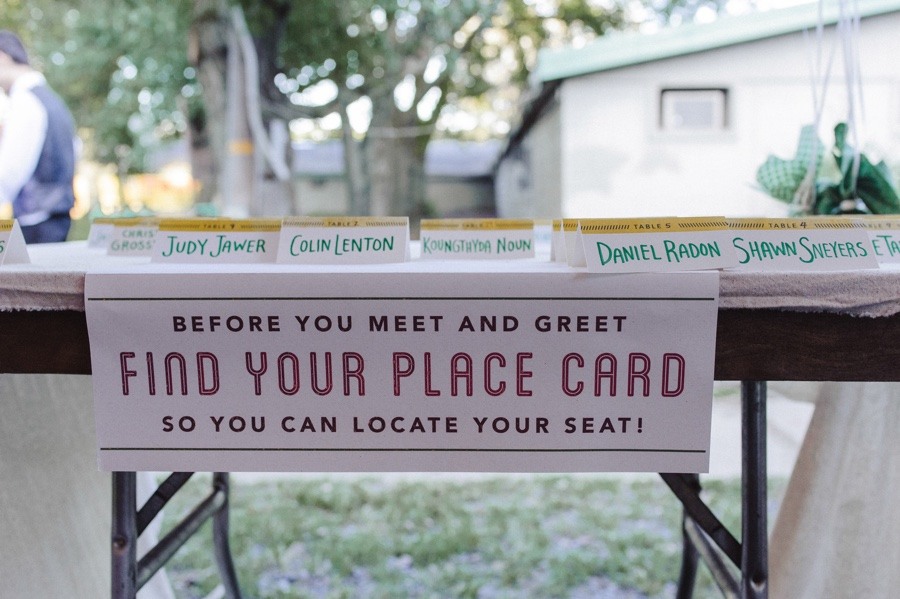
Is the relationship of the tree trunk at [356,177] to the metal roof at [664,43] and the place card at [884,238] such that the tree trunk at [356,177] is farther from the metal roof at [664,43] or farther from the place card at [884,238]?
the place card at [884,238]

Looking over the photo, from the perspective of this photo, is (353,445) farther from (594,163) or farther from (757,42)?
(757,42)

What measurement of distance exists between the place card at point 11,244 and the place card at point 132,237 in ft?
0.53

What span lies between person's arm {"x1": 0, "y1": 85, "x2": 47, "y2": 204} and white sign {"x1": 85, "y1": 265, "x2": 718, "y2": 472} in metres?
1.69

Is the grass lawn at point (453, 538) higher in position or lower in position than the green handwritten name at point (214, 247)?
lower

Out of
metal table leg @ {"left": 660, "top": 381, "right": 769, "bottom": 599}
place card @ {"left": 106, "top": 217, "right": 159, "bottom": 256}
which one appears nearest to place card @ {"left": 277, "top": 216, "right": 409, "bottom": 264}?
place card @ {"left": 106, "top": 217, "right": 159, "bottom": 256}

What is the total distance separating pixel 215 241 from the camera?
81 centimetres

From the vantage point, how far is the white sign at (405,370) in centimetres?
69

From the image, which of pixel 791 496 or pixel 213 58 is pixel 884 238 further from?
pixel 213 58

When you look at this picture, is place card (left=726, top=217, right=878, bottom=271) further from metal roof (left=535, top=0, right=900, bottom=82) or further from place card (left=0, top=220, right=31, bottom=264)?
metal roof (left=535, top=0, right=900, bottom=82)

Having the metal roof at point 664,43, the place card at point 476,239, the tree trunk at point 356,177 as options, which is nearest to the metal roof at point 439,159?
the tree trunk at point 356,177

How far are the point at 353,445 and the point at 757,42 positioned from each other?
6241 mm

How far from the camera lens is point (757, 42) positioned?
19.3ft

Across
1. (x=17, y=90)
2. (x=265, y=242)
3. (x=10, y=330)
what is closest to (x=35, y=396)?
(x=10, y=330)

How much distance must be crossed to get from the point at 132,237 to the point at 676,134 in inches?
231
